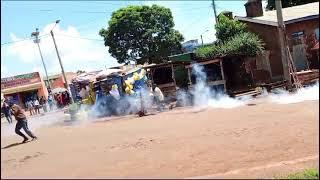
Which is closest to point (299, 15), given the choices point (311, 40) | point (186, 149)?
point (186, 149)

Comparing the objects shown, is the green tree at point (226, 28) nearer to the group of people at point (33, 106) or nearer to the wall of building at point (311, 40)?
the group of people at point (33, 106)

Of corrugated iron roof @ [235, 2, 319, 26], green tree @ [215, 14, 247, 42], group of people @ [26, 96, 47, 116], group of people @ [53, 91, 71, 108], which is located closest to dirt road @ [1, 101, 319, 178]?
corrugated iron roof @ [235, 2, 319, 26]

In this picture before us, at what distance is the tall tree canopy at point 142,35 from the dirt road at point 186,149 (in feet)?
75.3

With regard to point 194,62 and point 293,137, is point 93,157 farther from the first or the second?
point 194,62

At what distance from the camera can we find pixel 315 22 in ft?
12.0

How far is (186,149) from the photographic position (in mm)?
6242

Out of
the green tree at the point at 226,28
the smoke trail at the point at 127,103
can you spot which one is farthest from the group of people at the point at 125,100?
the green tree at the point at 226,28

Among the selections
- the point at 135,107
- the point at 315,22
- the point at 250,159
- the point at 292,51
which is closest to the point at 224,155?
the point at 250,159

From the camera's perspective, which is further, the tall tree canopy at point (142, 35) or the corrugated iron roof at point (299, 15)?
the tall tree canopy at point (142, 35)

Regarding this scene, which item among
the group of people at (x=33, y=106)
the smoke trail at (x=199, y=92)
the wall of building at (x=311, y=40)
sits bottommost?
the smoke trail at (x=199, y=92)

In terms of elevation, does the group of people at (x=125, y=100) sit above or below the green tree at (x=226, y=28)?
below

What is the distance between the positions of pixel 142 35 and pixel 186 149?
29.2m

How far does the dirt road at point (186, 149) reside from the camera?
359cm

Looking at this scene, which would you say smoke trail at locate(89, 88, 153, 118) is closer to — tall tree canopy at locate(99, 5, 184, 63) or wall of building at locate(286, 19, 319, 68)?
tall tree canopy at locate(99, 5, 184, 63)
